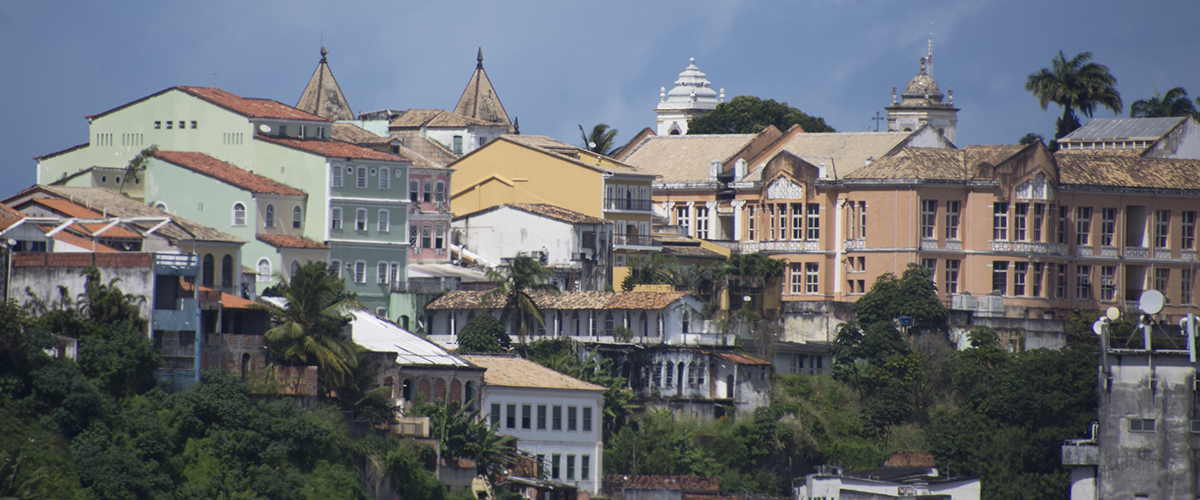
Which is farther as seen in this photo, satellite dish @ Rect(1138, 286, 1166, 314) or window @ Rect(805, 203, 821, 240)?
window @ Rect(805, 203, 821, 240)

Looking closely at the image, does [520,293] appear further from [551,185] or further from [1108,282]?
[1108,282]

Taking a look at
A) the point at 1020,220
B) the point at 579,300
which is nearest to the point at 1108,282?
the point at 1020,220

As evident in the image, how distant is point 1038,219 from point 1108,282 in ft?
16.5

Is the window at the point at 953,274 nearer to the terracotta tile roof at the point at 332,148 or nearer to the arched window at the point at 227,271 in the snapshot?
the terracotta tile roof at the point at 332,148

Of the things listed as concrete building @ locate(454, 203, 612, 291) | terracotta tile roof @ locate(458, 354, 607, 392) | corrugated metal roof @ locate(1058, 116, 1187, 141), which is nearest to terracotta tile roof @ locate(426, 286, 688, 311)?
concrete building @ locate(454, 203, 612, 291)

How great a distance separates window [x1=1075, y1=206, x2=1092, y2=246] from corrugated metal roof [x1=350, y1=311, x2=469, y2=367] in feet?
115

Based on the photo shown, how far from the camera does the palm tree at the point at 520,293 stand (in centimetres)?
8912

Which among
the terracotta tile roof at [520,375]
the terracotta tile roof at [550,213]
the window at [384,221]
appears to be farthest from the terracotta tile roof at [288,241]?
the terracotta tile roof at [550,213]

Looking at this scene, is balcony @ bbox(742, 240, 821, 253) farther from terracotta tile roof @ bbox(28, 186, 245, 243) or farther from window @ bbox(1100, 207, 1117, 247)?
terracotta tile roof @ bbox(28, 186, 245, 243)

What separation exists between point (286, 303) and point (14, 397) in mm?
16495

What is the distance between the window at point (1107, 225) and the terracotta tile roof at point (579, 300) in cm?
2410

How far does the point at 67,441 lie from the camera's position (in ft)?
205

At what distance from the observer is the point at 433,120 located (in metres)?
121

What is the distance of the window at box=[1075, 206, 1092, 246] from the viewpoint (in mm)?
102688
